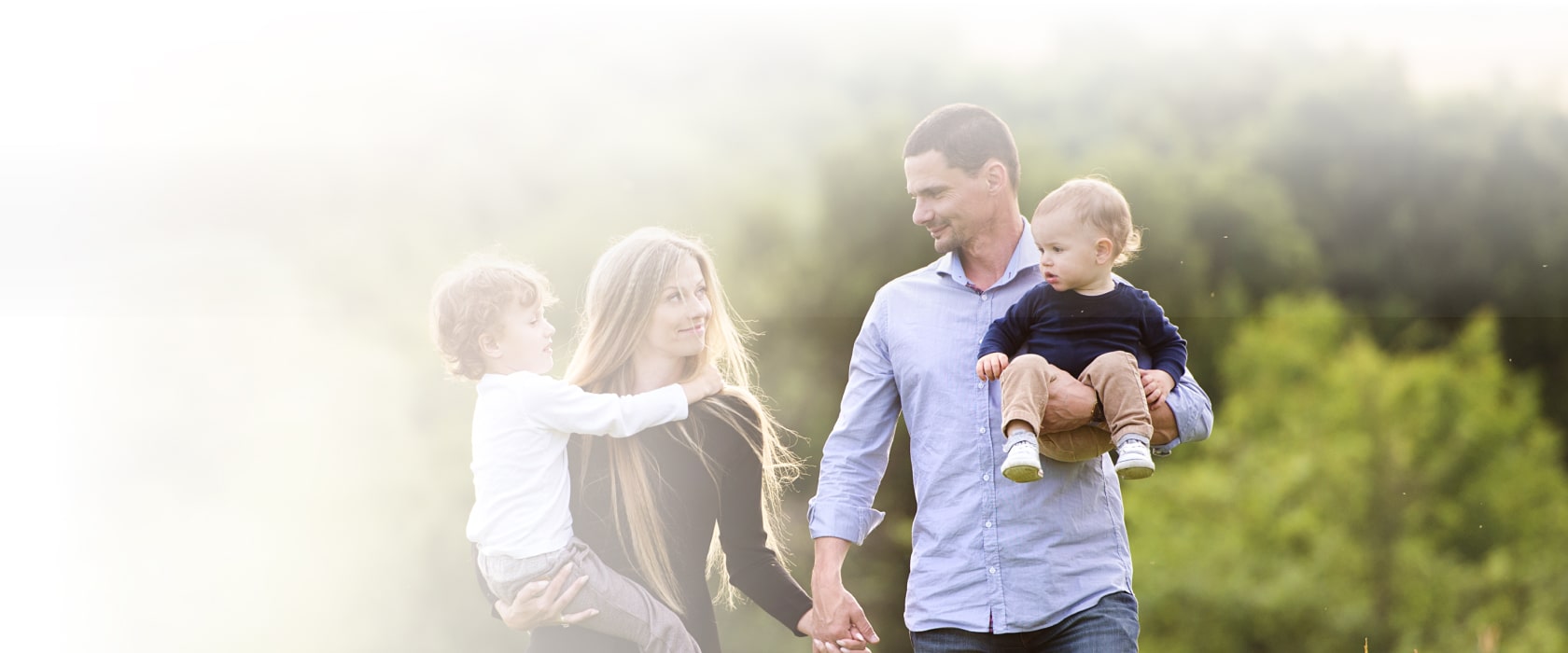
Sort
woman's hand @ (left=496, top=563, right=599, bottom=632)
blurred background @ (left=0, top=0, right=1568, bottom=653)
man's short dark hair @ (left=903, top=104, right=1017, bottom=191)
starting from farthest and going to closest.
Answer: blurred background @ (left=0, top=0, right=1568, bottom=653) → woman's hand @ (left=496, top=563, right=599, bottom=632) → man's short dark hair @ (left=903, top=104, right=1017, bottom=191)

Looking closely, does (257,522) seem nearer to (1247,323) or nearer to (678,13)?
(678,13)

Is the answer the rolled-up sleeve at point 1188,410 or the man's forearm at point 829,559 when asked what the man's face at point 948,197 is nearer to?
the rolled-up sleeve at point 1188,410

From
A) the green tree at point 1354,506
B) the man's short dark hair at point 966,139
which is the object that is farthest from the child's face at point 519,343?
the green tree at point 1354,506

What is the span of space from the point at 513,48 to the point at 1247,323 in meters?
5.58

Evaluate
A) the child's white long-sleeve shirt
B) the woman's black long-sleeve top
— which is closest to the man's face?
the woman's black long-sleeve top

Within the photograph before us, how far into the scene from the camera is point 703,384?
10.9ft

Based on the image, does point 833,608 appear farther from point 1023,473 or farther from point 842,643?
point 1023,473

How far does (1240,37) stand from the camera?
7180 millimetres

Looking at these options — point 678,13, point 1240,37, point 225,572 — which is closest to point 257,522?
point 225,572

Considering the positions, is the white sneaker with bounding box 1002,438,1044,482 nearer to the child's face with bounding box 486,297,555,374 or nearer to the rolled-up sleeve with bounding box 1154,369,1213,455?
the rolled-up sleeve with bounding box 1154,369,1213,455

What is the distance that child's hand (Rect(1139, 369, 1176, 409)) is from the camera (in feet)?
8.84

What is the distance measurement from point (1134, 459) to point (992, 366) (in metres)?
0.35

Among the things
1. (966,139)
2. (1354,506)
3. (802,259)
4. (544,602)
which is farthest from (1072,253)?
(1354,506)

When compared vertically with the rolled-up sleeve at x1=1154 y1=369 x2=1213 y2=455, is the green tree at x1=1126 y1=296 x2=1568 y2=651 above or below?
below
